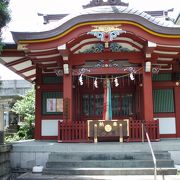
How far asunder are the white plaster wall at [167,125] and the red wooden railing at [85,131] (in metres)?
2.33

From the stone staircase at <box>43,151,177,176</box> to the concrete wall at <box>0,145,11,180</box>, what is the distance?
4.40ft

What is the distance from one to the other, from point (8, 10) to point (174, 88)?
8263 millimetres

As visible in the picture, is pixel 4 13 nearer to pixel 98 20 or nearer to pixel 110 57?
pixel 98 20

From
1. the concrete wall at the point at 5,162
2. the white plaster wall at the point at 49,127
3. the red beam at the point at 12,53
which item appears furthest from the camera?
the white plaster wall at the point at 49,127

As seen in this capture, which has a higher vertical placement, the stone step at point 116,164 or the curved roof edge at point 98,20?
the curved roof edge at point 98,20

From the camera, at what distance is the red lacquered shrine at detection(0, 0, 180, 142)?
39.7ft

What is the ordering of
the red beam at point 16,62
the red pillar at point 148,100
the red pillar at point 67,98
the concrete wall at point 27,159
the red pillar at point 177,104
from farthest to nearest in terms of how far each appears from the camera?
the red beam at point 16,62 → the red pillar at point 177,104 → the red pillar at point 67,98 → the red pillar at point 148,100 → the concrete wall at point 27,159

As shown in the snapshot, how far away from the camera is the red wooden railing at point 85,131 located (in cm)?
1220

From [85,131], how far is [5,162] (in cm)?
347

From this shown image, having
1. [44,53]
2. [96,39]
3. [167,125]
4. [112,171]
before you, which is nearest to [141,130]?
[167,125]

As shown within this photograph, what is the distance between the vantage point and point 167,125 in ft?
47.4

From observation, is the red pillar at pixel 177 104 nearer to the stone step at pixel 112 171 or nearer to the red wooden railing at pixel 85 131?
the red wooden railing at pixel 85 131

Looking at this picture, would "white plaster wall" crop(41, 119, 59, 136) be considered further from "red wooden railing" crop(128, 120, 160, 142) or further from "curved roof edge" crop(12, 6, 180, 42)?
"curved roof edge" crop(12, 6, 180, 42)

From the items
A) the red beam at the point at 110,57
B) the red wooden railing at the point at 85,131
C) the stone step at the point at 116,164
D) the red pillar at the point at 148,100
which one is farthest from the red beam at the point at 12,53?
the stone step at the point at 116,164
